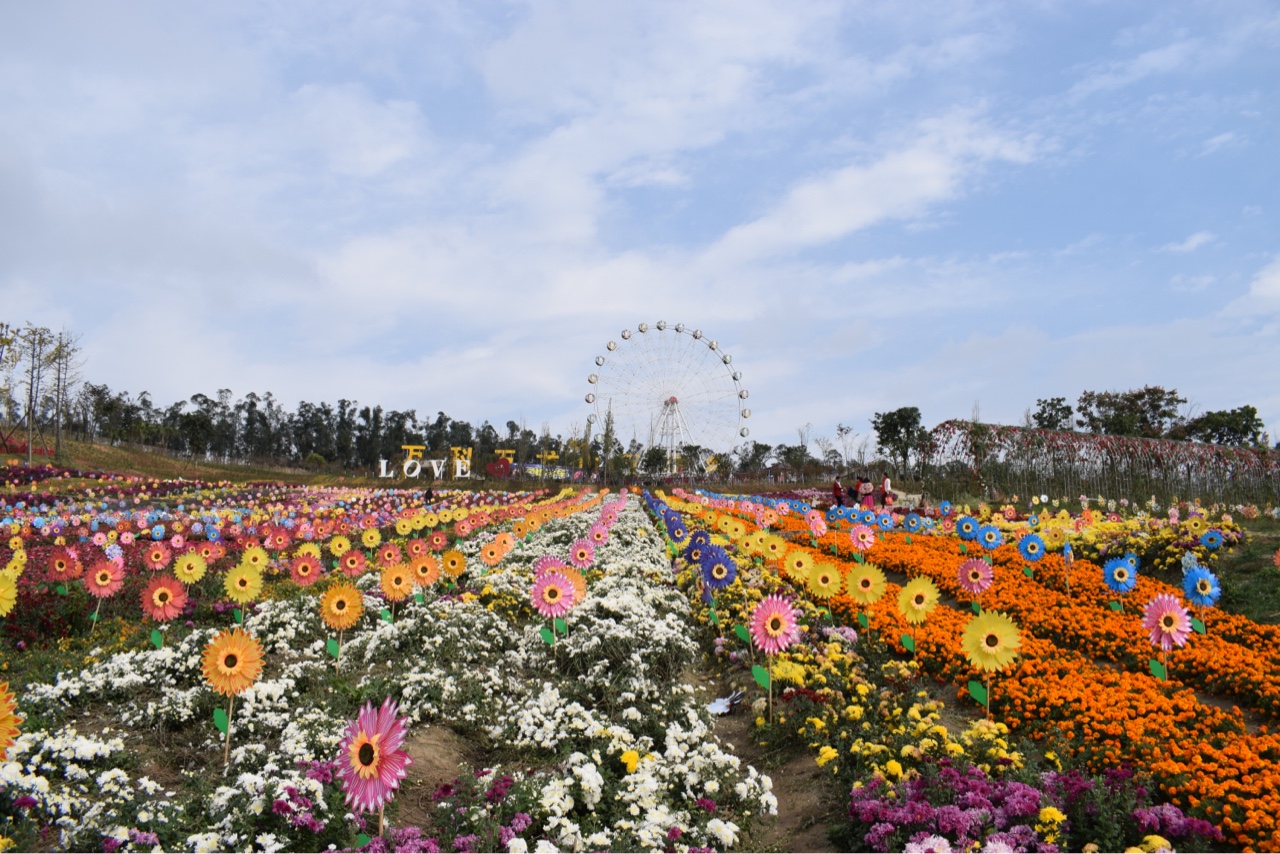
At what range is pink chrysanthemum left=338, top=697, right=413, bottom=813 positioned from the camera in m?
3.18

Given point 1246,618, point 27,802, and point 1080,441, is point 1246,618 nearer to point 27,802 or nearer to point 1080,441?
point 27,802

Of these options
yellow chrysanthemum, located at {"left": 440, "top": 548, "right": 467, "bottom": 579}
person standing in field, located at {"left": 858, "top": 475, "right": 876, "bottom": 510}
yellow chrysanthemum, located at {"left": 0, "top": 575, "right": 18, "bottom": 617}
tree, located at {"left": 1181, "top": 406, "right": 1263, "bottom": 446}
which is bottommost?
yellow chrysanthemum, located at {"left": 440, "top": 548, "right": 467, "bottom": 579}

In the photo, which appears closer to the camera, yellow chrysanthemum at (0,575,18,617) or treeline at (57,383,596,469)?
yellow chrysanthemum at (0,575,18,617)

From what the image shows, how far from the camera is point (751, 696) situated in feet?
20.9

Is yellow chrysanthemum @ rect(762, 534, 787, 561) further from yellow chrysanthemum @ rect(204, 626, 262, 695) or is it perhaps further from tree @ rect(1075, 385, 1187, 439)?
tree @ rect(1075, 385, 1187, 439)

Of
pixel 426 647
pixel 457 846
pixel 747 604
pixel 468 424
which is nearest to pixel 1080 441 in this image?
pixel 747 604

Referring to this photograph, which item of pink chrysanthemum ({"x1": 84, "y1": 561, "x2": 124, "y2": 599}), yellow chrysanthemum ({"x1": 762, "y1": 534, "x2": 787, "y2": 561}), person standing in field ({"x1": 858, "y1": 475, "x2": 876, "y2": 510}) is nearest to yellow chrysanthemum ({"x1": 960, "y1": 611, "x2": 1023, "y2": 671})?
yellow chrysanthemum ({"x1": 762, "y1": 534, "x2": 787, "y2": 561})

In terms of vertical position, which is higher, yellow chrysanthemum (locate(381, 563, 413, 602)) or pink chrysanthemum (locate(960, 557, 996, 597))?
pink chrysanthemum (locate(960, 557, 996, 597))

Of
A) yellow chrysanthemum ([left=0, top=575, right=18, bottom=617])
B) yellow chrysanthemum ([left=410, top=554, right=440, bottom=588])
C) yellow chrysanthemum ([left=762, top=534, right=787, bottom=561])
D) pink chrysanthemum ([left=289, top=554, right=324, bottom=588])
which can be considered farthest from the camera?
yellow chrysanthemum ([left=762, top=534, right=787, bottom=561])

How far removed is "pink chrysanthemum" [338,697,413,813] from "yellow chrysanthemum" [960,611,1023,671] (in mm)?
3581

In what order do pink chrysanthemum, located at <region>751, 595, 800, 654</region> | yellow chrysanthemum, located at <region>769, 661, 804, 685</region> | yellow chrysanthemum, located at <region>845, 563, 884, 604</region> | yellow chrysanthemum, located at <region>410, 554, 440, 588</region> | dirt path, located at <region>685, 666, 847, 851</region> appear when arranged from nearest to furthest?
dirt path, located at <region>685, 666, 847, 851</region> → pink chrysanthemum, located at <region>751, 595, 800, 654</region> → yellow chrysanthemum, located at <region>769, 661, 804, 685</region> → yellow chrysanthemum, located at <region>845, 563, 884, 604</region> → yellow chrysanthemum, located at <region>410, 554, 440, 588</region>

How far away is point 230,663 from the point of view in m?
4.39

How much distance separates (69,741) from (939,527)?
1435 centimetres

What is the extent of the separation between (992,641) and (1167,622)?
1.74 meters
